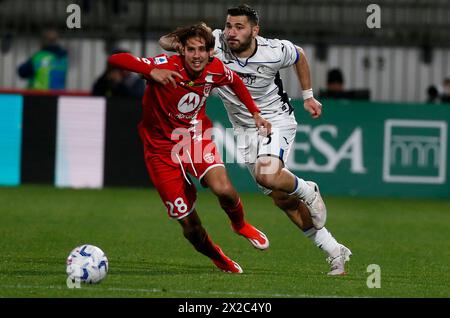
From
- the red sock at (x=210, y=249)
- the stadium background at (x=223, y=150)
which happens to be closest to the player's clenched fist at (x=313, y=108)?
the red sock at (x=210, y=249)

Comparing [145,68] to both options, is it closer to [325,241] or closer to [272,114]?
[272,114]

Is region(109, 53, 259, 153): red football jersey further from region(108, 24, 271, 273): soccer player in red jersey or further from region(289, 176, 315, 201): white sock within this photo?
region(289, 176, 315, 201): white sock

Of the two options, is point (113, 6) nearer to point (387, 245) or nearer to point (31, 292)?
point (387, 245)

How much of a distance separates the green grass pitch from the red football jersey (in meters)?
1.18

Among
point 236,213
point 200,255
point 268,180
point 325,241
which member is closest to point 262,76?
point 268,180

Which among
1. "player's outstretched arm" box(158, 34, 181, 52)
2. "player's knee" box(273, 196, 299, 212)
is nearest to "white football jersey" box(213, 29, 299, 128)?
"player's outstretched arm" box(158, 34, 181, 52)

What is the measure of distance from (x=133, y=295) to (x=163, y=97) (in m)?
2.32

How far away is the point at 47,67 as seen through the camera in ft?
68.4

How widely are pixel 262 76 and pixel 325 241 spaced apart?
1.69m

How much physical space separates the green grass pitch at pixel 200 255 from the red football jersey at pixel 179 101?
46.4 inches

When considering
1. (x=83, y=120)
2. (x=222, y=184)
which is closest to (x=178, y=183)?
(x=222, y=184)

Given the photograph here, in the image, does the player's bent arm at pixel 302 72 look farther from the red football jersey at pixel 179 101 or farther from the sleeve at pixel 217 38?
the red football jersey at pixel 179 101

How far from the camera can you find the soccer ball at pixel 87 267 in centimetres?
881

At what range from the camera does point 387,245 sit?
13.4 m
